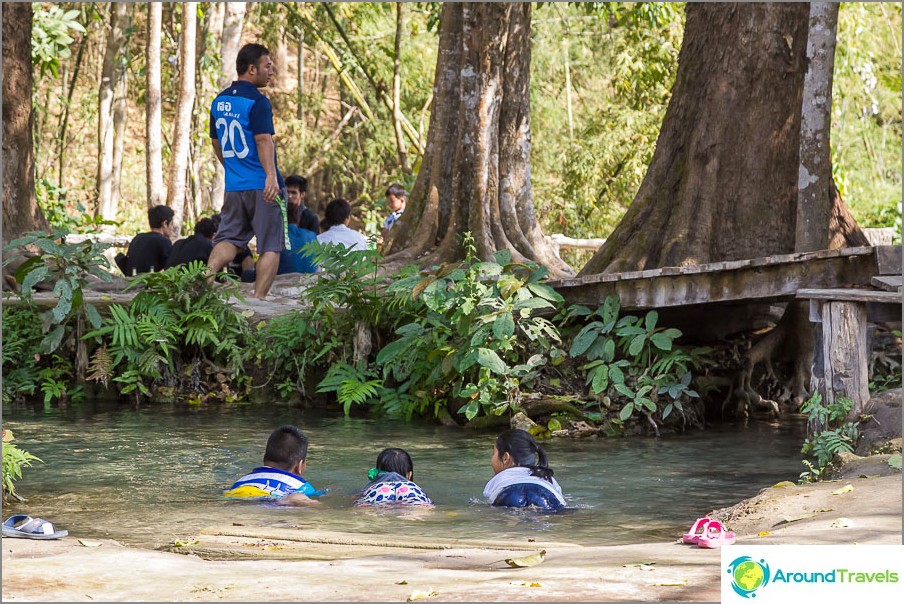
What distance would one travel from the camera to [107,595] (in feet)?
12.5

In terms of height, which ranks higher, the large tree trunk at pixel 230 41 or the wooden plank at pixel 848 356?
the large tree trunk at pixel 230 41

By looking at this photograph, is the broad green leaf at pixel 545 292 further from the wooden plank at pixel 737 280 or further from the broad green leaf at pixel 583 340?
the broad green leaf at pixel 583 340

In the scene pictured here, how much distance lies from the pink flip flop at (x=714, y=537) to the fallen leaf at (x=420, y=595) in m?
1.59

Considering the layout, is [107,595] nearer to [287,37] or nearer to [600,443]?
[600,443]

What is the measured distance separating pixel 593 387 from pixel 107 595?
20.2 ft

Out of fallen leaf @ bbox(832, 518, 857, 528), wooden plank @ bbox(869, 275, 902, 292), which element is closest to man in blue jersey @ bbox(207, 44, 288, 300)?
wooden plank @ bbox(869, 275, 902, 292)

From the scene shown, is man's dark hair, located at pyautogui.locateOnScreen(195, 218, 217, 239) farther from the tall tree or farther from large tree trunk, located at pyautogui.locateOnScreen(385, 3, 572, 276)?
the tall tree

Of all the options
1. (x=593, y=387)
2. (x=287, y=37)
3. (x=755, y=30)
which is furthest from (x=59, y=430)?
(x=287, y=37)

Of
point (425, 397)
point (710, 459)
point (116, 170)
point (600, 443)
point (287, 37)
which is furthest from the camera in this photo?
point (287, 37)

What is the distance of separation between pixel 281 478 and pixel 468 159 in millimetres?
5982

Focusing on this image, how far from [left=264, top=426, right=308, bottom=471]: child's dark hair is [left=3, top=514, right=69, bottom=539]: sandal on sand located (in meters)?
1.89

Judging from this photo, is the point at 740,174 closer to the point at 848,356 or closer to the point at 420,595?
the point at 848,356

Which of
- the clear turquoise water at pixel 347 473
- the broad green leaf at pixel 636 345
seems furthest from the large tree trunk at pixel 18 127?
the broad green leaf at pixel 636 345

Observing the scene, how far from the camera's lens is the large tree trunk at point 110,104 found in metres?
22.6
